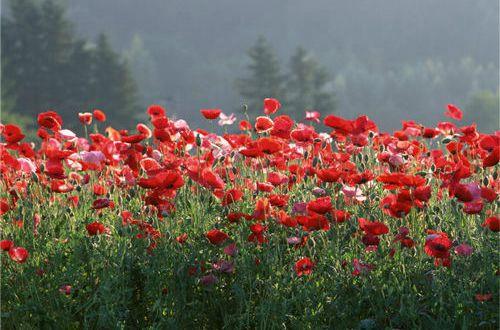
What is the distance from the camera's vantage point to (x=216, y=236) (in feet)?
9.28

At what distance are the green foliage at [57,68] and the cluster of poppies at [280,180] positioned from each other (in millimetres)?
31617

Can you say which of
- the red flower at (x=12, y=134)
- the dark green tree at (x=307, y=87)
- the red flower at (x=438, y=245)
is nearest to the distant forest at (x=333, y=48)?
the dark green tree at (x=307, y=87)

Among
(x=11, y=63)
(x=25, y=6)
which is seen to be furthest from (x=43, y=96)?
(x=25, y=6)

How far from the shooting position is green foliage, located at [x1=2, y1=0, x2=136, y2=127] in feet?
117

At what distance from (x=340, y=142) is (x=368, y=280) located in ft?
4.99

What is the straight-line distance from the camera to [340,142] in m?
4.14

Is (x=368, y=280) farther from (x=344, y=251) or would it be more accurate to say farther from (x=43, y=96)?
(x=43, y=96)

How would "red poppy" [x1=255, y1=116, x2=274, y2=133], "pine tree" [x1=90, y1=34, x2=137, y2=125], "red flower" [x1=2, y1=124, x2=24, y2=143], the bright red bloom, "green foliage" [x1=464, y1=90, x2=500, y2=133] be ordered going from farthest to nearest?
"green foliage" [x1=464, y1=90, x2=500, y2=133] → "pine tree" [x1=90, y1=34, x2=137, y2=125] → "red flower" [x1=2, y1=124, x2=24, y2=143] → "red poppy" [x1=255, y1=116, x2=274, y2=133] → the bright red bloom

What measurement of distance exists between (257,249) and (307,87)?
141 ft

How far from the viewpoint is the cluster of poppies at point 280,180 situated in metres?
2.75

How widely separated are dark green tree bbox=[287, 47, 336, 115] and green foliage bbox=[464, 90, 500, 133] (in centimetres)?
1516

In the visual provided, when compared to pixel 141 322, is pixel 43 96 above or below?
above

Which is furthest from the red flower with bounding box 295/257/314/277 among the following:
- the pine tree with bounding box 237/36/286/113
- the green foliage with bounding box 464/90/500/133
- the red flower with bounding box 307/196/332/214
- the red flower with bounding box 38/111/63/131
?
the green foliage with bounding box 464/90/500/133

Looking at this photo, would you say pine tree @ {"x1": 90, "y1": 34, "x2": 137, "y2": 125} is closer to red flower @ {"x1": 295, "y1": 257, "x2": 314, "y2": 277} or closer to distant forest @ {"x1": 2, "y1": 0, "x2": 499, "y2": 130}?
distant forest @ {"x1": 2, "y1": 0, "x2": 499, "y2": 130}
